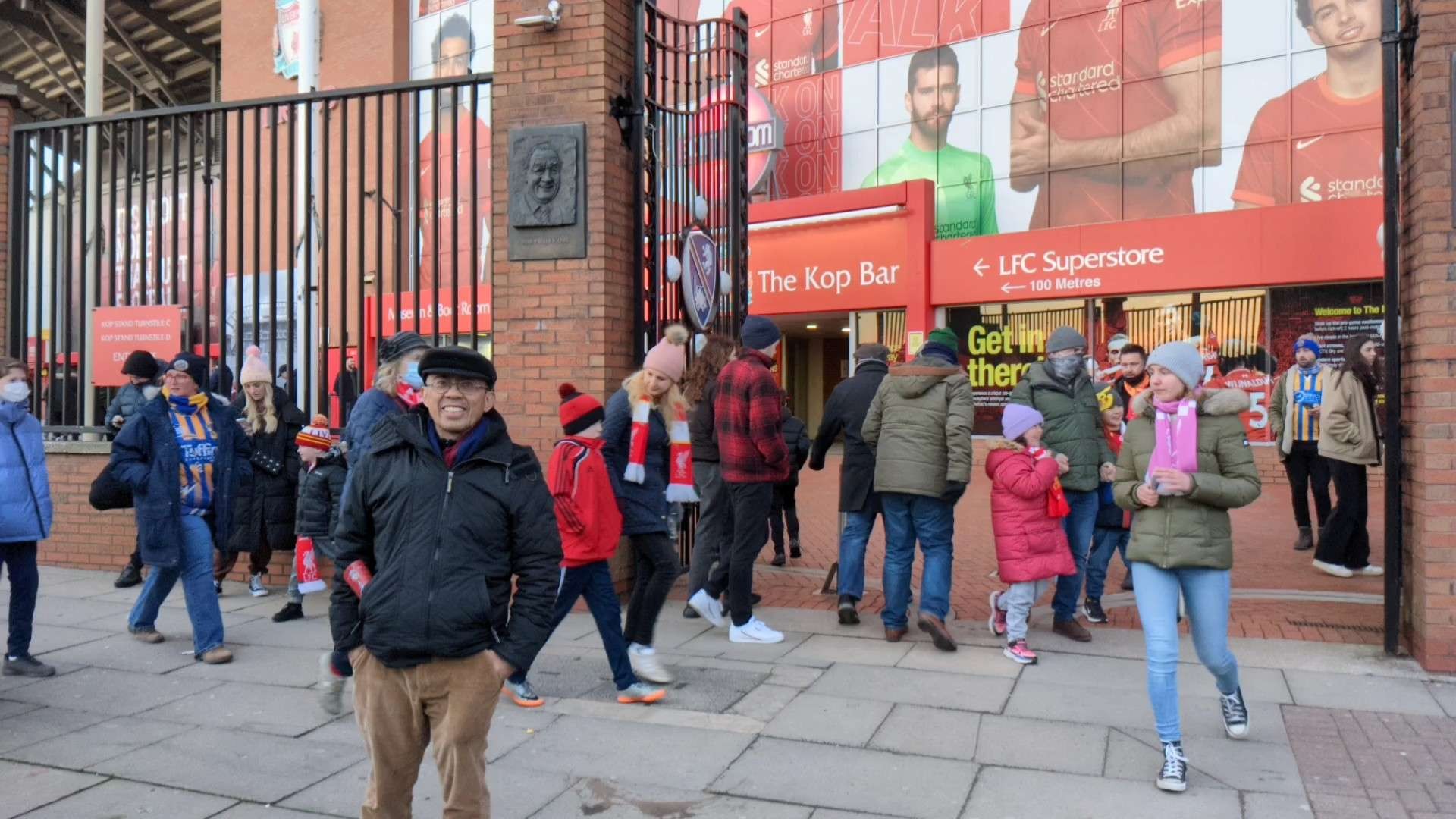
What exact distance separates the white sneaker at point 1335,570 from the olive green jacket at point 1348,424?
804 millimetres

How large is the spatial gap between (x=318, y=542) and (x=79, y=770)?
2468mm

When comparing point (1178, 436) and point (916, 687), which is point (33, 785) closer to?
point (916, 687)

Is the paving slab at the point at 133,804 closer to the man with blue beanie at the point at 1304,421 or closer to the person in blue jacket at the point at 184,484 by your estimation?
the person in blue jacket at the point at 184,484

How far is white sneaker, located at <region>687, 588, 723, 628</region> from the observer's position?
652 cm

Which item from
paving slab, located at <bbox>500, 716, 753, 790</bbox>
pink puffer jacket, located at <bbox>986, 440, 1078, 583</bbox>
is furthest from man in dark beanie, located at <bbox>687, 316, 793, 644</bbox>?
paving slab, located at <bbox>500, 716, 753, 790</bbox>

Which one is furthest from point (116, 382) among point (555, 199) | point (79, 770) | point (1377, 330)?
point (1377, 330)

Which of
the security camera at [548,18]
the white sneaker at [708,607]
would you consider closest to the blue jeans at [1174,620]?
the white sneaker at [708,607]

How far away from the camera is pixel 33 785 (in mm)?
4109

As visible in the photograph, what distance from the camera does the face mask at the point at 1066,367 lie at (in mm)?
6258

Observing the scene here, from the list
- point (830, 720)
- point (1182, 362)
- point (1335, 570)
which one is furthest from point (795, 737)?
point (1335, 570)

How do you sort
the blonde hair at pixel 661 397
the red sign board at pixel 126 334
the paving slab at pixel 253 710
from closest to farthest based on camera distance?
the paving slab at pixel 253 710 < the blonde hair at pixel 661 397 < the red sign board at pixel 126 334

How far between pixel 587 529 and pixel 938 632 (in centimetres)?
220

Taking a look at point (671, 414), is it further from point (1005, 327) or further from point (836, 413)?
point (1005, 327)

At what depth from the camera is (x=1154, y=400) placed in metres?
4.36
